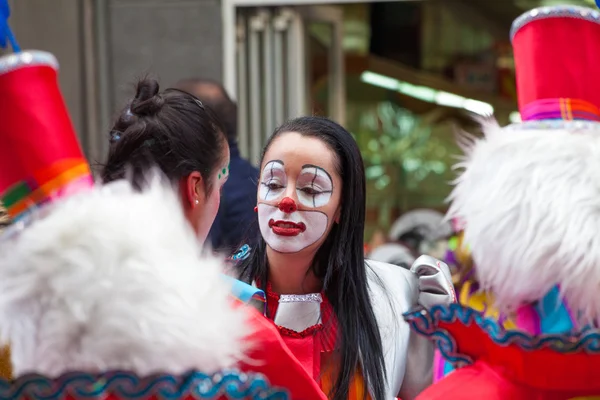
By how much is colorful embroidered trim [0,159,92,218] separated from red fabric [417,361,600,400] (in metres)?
0.68

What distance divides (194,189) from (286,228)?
455 mm

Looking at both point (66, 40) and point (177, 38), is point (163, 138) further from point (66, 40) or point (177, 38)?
point (66, 40)

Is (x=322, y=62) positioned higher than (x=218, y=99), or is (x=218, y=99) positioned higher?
(x=218, y=99)

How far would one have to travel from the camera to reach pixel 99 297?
146 cm

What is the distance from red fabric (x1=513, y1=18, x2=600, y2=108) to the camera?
1871mm

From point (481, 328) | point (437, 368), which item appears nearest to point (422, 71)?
point (437, 368)

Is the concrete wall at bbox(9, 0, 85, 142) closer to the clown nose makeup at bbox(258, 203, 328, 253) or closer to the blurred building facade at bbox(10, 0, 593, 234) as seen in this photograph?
the blurred building facade at bbox(10, 0, 593, 234)

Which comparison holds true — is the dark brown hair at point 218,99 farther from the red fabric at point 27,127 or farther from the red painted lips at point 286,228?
the red fabric at point 27,127

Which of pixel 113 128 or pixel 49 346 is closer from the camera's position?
pixel 49 346

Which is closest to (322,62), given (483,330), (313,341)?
(313,341)

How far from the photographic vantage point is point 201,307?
Answer: 1.54 m

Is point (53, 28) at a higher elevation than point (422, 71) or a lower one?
higher

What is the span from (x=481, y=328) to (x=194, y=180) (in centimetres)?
58

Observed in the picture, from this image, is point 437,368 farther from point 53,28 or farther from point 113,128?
point 53,28
